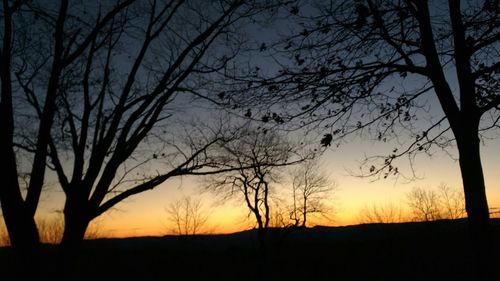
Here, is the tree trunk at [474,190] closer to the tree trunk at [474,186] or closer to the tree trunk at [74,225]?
the tree trunk at [474,186]

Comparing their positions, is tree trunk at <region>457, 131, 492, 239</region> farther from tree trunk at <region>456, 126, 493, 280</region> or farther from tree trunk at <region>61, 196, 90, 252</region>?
tree trunk at <region>61, 196, 90, 252</region>

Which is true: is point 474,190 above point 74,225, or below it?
above

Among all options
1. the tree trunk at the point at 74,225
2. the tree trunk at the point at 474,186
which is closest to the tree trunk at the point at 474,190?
the tree trunk at the point at 474,186

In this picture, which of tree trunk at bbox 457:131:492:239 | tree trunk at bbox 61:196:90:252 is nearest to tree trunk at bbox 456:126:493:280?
tree trunk at bbox 457:131:492:239

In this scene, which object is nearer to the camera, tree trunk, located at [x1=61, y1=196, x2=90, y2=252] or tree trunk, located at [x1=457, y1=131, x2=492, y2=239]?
tree trunk, located at [x1=457, y1=131, x2=492, y2=239]

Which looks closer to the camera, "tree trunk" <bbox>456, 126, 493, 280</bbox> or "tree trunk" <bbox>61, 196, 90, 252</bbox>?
"tree trunk" <bbox>456, 126, 493, 280</bbox>

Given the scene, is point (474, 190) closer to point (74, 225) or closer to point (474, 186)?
point (474, 186)

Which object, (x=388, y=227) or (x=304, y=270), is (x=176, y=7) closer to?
(x=304, y=270)

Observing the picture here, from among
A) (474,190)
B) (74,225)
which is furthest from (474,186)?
(74,225)

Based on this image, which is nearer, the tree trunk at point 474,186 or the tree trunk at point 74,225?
the tree trunk at point 474,186

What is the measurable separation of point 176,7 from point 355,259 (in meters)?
15.3

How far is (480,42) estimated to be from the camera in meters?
7.00

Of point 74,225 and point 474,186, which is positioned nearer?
point 474,186

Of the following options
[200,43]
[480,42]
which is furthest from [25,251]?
[480,42]
